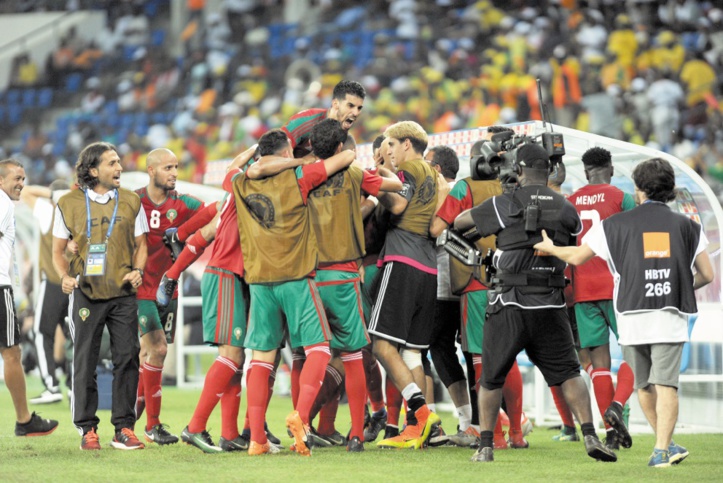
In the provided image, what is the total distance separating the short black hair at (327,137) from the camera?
6.56 meters

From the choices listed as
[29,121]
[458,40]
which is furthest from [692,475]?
[29,121]

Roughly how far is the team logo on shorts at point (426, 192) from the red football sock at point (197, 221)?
1404mm

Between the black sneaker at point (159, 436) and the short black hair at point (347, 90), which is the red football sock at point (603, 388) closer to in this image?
the short black hair at point (347, 90)

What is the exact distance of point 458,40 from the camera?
20688mm

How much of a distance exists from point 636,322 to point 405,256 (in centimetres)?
165

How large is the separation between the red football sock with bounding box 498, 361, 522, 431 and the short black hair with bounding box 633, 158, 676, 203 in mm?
1600

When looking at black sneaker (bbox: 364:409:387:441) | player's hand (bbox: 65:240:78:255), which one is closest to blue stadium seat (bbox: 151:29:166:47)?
black sneaker (bbox: 364:409:387:441)

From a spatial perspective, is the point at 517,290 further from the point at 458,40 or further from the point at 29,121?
the point at 29,121

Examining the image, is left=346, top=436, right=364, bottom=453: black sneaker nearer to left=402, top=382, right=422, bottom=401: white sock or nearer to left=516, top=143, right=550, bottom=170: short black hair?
left=402, top=382, right=422, bottom=401: white sock

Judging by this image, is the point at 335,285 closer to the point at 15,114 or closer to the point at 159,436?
the point at 159,436

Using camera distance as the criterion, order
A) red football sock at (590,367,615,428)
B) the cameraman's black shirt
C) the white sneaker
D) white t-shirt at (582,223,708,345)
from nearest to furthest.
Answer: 1. white t-shirt at (582,223,708,345)
2. the cameraman's black shirt
3. red football sock at (590,367,615,428)
4. the white sneaker

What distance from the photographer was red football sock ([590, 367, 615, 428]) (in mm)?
7098

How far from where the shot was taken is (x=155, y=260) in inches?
295

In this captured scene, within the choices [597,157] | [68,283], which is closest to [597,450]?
[597,157]
